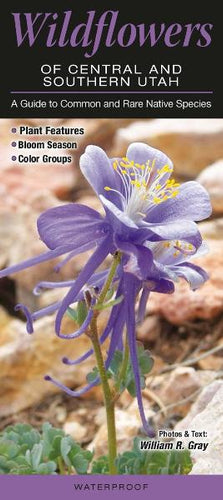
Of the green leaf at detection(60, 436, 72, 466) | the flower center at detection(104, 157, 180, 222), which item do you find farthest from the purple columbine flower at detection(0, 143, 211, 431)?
the green leaf at detection(60, 436, 72, 466)

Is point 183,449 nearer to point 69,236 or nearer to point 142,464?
point 142,464

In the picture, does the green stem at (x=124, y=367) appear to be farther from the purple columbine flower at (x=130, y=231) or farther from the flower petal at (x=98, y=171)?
the flower petal at (x=98, y=171)

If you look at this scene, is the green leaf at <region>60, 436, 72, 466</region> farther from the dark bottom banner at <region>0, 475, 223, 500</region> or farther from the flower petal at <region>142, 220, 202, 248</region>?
the flower petal at <region>142, 220, 202, 248</region>

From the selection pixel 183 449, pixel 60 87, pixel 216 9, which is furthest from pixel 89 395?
pixel 216 9

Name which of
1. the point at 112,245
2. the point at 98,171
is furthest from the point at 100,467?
the point at 98,171

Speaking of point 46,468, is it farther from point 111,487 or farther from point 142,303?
point 142,303

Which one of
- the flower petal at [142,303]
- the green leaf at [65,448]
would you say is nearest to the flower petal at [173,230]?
the flower petal at [142,303]
